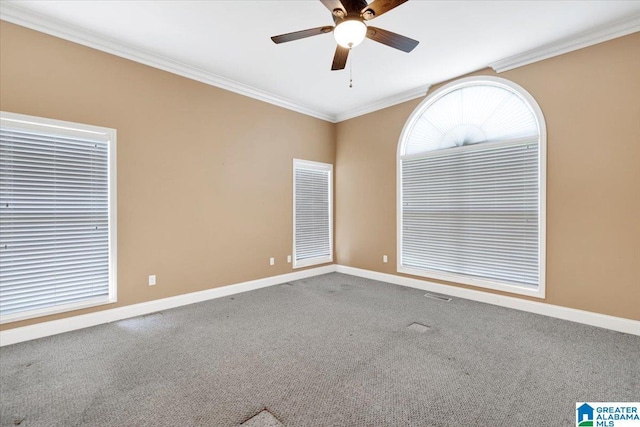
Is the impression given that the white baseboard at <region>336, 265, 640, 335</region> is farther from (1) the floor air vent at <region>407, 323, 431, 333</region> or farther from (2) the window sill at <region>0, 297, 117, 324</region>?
(2) the window sill at <region>0, 297, 117, 324</region>

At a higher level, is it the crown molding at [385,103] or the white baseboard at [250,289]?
the crown molding at [385,103]

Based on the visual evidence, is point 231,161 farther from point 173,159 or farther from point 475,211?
point 475,211

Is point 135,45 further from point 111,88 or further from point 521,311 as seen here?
point 521,311

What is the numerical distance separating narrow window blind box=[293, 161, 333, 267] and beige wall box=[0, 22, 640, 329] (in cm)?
53

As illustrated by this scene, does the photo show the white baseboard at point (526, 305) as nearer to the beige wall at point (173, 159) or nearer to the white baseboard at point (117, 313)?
the beige wall at point (173, 159)

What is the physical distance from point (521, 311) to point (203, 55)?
4948mm

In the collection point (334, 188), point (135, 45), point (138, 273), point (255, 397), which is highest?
point (135, 45)

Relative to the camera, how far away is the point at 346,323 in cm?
310

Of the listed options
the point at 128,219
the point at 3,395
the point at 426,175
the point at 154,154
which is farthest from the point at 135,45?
the point at 426,175

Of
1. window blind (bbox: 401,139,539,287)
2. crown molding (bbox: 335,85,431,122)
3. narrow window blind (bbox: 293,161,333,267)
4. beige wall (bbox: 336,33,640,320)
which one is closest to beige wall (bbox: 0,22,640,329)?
beige wall (bbox: 336,33,640,320)

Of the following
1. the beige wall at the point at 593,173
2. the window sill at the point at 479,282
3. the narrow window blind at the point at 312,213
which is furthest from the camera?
the narrow window blind at the point at 312,213

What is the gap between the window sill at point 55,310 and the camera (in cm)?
262

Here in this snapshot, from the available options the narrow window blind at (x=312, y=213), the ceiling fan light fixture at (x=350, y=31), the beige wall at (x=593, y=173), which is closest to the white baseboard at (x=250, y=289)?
the beige wall at (x=593, y=173)

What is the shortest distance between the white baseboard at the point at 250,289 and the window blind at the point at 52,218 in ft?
0.66
